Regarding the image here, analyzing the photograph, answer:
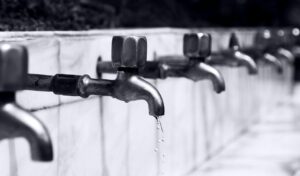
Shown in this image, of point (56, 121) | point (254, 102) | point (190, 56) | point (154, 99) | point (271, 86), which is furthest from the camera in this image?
point (271, 86)

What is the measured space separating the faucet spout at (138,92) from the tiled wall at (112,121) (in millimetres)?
119

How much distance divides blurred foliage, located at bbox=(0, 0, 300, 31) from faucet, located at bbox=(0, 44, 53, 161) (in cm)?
39

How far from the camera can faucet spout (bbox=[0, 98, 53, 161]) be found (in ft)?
1.36

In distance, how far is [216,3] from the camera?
7.59 feet

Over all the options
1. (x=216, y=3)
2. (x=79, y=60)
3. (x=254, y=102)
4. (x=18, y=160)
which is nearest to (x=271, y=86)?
(x=254, y=102)

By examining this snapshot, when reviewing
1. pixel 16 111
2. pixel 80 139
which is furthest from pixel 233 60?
pixel 16 111

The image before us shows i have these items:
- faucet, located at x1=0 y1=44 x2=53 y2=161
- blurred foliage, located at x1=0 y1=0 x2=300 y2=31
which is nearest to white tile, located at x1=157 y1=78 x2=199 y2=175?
blurred foliage, located at x1=0 y1=0 x2=300 y2=31

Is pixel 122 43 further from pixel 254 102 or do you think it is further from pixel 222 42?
pixel 254 102

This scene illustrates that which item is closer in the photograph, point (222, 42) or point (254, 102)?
point (222, 42)

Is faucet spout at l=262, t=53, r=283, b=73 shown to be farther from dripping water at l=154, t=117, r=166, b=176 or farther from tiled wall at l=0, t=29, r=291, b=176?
dripping water at l=154, t=117, r=166, b=176

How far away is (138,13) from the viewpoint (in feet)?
4.83

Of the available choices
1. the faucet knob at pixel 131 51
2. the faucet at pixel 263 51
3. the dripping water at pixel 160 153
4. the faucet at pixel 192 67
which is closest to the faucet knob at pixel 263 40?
the faucet at pixel 263 51

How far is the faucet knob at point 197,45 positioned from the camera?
0.80 m

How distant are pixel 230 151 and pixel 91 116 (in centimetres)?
79
